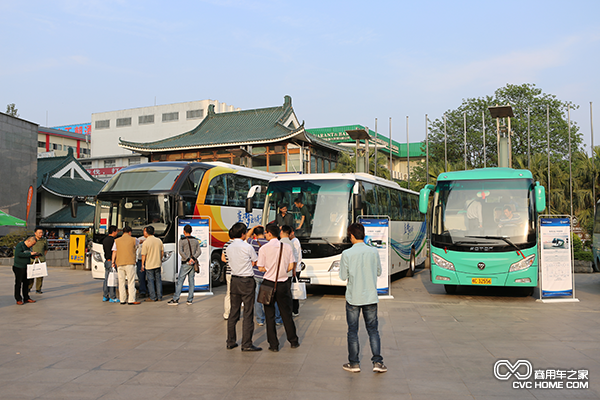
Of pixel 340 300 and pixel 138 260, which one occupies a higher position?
pixel 138 260

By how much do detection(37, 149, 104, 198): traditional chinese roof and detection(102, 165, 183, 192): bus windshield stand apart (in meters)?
24.5

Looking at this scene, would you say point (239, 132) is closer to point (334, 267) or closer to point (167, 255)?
point (167, 255)

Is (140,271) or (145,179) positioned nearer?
(140,271)

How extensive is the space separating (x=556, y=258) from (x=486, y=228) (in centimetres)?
174

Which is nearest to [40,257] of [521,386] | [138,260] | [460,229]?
[138,260]

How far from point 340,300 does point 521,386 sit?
23.0 feet

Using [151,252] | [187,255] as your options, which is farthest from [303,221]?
[151,252]

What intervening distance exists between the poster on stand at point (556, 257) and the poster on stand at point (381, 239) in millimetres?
3476

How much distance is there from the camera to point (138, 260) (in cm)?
1274

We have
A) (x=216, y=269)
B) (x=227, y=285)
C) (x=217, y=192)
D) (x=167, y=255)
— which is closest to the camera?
(x=227, y=285)

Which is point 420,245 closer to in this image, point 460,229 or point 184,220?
point 460,229

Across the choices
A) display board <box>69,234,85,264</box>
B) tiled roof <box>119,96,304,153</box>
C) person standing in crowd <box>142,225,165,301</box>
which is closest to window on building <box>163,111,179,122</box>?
tiled roof <box>119,96,304,153</box>

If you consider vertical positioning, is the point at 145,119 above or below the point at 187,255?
above
